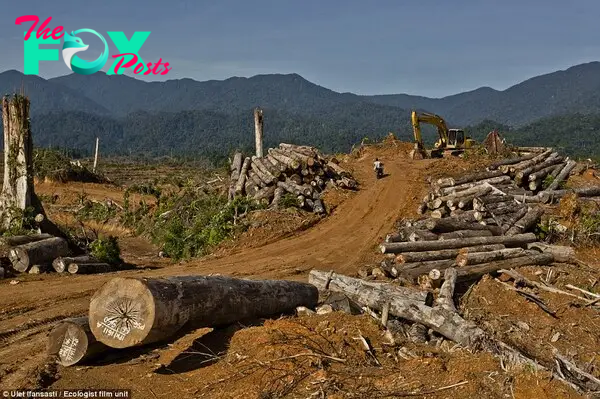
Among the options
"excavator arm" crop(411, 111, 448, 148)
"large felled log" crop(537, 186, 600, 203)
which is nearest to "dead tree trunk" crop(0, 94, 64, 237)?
"large felled log" crop(537, 186, 600, 203)

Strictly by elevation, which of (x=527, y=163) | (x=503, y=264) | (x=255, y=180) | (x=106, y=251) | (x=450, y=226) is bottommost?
(x=503, y=264)

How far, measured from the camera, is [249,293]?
8.14 m

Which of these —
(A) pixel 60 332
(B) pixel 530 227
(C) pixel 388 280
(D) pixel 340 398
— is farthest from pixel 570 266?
(A) pixel 60 332

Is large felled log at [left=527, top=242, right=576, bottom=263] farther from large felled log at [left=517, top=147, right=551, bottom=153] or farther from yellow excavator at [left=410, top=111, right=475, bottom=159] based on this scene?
yellow excavator at [left=410, top=111, right=475, bottom=159]

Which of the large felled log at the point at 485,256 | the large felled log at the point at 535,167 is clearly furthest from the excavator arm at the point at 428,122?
the large felled log at the point at 485,256

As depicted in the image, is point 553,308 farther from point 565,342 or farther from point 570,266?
point 570,266

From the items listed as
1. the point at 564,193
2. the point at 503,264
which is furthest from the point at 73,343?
the point at 564,193

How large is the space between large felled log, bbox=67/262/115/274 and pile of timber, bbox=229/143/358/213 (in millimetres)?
6425

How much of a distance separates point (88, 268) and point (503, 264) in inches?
391

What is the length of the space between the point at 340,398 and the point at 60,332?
3.68 metres

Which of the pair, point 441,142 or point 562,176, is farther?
point 441,142

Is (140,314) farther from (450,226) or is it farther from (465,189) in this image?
(465,189)

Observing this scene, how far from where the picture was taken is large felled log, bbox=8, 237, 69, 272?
476 inches

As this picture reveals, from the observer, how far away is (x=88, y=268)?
13.1 metres
